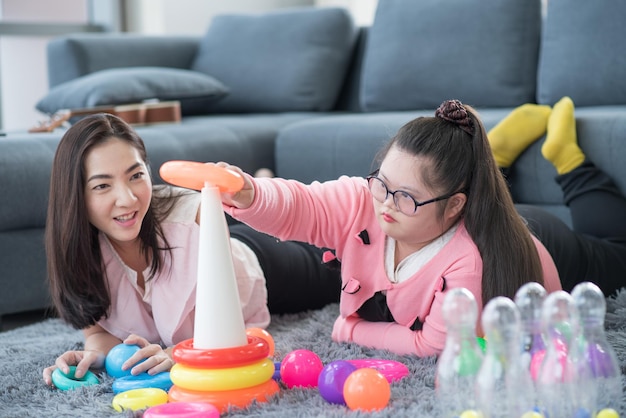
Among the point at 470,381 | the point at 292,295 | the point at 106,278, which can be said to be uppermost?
the point at 470,381

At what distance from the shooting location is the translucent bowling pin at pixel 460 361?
0.96 m

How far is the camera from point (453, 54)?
106 inches

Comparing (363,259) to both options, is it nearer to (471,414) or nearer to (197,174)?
(197,174)

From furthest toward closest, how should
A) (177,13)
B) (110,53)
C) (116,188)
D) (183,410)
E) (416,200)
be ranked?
(177,13) < (110,53) < (116,188) < (416,200) < (183,410)

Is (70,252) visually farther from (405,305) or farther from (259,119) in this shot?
(259,119)

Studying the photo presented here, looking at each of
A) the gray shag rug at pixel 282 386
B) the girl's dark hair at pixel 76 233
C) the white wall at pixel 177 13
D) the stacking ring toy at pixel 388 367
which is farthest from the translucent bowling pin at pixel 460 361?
the white wall at pixel 177 13

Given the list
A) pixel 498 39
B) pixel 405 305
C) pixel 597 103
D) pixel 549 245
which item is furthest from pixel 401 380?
pixel 498 39

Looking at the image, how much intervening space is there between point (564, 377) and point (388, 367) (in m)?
0.37

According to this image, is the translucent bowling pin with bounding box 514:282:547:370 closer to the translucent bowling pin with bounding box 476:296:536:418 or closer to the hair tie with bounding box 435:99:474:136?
the translucent bowling pin with bounding box 476:296:536:418

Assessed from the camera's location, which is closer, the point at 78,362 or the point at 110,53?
the point at 78,362

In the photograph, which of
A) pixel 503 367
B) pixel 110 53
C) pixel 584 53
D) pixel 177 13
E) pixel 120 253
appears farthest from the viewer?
pixel 177 13

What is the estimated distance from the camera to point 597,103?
2389 mm

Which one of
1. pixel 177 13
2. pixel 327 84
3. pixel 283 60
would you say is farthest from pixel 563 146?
pixel 177 13

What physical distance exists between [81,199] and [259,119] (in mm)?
1397
